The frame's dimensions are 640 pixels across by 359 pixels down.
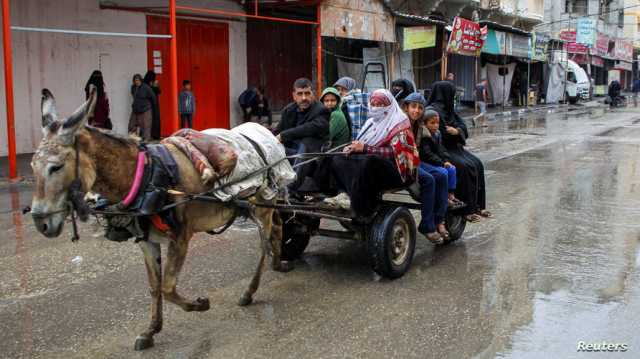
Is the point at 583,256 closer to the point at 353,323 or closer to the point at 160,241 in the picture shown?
the point at 353,323

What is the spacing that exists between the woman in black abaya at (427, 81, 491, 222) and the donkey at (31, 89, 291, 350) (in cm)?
293

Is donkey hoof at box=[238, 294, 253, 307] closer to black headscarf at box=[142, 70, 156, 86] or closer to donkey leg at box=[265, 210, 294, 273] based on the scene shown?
donkey leg at box=[265, 210, 294, 273]

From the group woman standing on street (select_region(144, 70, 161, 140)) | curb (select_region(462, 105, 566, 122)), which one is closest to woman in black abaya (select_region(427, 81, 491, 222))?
woman standing on street (select_region(144, 70, 161, 140))

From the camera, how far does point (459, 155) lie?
24.7 feet

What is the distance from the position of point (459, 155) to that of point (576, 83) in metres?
38.1

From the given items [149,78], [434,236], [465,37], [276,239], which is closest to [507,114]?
[465,37]

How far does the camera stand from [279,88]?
2142 cm

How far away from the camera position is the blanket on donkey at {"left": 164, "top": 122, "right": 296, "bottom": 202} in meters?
4.78

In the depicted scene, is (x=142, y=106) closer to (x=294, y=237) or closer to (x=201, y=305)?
(x=294, y=237)

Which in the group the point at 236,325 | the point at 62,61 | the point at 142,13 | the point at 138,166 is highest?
the point at 142,13

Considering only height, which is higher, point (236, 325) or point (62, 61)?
point (62, 61)

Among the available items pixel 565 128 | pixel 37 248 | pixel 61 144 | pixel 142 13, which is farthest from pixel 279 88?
pixel 61 144

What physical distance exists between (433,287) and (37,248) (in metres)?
Answer: 4.24

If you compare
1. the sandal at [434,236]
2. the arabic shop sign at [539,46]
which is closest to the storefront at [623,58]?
the arabic shop sign at [539,46]
